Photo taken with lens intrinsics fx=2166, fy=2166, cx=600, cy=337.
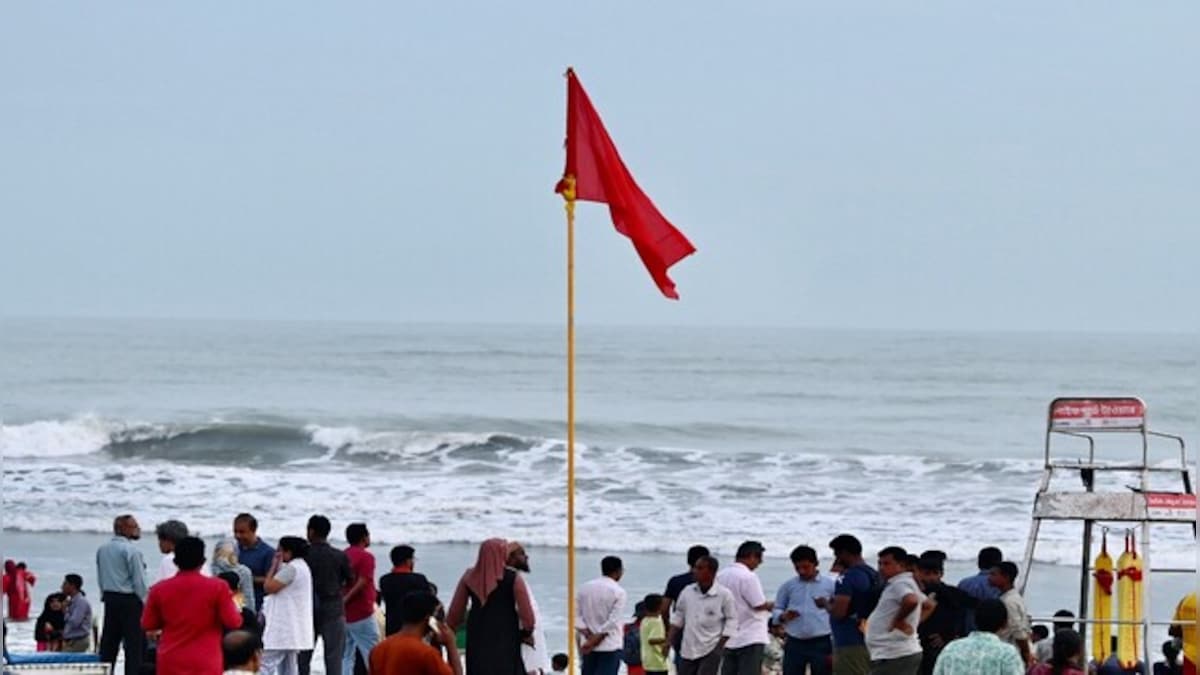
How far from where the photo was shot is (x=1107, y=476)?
128ft

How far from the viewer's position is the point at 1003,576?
1212 centimetres

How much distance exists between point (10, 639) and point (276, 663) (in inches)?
246

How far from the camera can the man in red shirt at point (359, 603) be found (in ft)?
45.8

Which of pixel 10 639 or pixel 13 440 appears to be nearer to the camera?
pixel 10 639

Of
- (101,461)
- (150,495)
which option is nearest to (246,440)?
(101,461)

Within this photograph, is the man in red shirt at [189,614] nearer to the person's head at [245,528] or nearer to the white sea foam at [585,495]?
the person's head at [245,528]

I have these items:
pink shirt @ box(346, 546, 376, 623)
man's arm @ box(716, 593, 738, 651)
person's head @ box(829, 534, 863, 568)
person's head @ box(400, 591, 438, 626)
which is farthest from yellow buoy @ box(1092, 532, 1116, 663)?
person's head @ box(400, 591, 438, 626)

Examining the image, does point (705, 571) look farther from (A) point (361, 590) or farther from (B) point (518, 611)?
(A) point (361, 590)

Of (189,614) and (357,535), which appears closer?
(189,614)

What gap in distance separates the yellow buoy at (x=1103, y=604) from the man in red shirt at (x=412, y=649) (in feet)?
18.3

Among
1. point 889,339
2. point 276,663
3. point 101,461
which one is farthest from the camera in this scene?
point 889,339

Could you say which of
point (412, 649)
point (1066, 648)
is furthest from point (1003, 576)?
point (412, 649)

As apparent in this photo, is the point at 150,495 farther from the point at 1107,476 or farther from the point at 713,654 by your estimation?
the point at 713,654

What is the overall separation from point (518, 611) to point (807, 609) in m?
2.72
